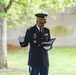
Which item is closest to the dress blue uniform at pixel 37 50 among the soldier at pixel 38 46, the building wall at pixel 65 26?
the soldier at pixel 38 46

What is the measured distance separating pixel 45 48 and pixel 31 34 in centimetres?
36

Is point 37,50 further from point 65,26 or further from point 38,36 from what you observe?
point 65,26

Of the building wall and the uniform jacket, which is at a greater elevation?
the uniform jacket

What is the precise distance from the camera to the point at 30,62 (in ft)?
18.5

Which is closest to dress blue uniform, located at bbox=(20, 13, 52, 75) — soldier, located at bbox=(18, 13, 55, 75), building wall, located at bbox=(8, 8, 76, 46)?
soldier, located at bbox=(18, 13, 55, 75)

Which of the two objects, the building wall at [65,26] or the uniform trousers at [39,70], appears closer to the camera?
the uniform trousers at [39,70]

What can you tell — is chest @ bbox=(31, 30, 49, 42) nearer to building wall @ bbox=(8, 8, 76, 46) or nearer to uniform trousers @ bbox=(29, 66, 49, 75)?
uniform trousers @ bbox=(29, 66, 49, 75)

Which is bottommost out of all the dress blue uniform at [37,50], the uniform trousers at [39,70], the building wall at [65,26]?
the building wall at [65,26]

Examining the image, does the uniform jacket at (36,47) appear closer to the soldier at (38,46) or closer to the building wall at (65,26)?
the soldier at (38,46)

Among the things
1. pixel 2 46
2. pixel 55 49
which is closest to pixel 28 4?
pixel 2 46

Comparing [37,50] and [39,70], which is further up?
[37,50]

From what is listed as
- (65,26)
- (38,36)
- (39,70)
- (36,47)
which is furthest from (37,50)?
(65,26)

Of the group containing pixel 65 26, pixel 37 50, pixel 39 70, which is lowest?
pixel 65 26

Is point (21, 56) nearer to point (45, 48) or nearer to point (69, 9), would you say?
point (69, 9)
